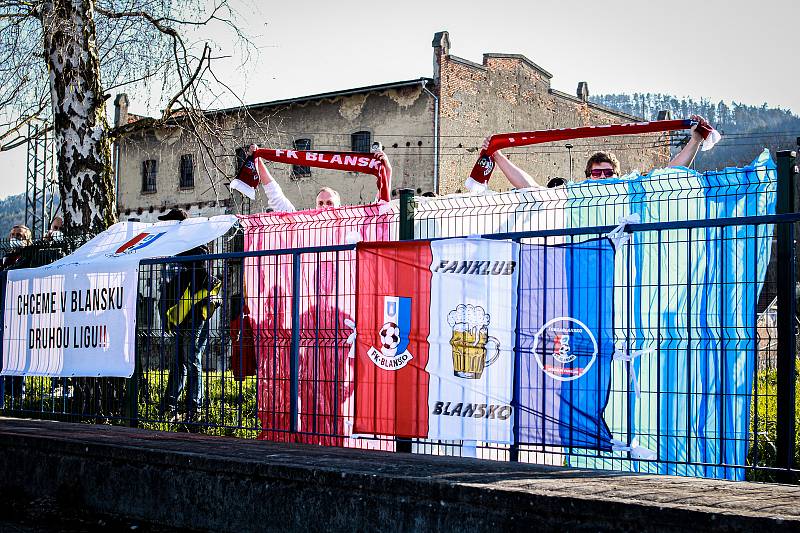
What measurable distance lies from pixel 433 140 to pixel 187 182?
13622 millimetres

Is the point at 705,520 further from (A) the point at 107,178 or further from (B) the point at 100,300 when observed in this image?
(A) the point at 107,178

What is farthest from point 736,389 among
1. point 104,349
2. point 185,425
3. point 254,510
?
point 104,349

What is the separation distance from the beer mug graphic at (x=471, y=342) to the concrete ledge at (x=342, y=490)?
653 mm

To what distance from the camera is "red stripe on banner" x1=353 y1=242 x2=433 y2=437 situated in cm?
690

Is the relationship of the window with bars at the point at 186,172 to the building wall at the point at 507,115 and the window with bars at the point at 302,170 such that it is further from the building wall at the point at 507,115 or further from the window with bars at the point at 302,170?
the building wall at the point at 507,115

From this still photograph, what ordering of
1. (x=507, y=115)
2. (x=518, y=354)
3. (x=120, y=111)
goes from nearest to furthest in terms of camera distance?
(x=518, y=354) → (x=507, y=115) → (x=120, y=111)

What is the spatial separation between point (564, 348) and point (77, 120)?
8.54 metres

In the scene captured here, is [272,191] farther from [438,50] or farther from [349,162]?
[438,50]

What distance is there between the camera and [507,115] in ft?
→ 132

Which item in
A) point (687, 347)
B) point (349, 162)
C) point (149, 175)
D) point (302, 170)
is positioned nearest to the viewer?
point (687, 347)

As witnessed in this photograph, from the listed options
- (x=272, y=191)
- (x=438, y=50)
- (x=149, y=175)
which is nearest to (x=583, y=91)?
(x=438, y=50)

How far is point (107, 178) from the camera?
1288 cm

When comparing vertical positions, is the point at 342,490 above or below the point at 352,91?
below

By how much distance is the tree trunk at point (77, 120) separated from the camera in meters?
12.6
